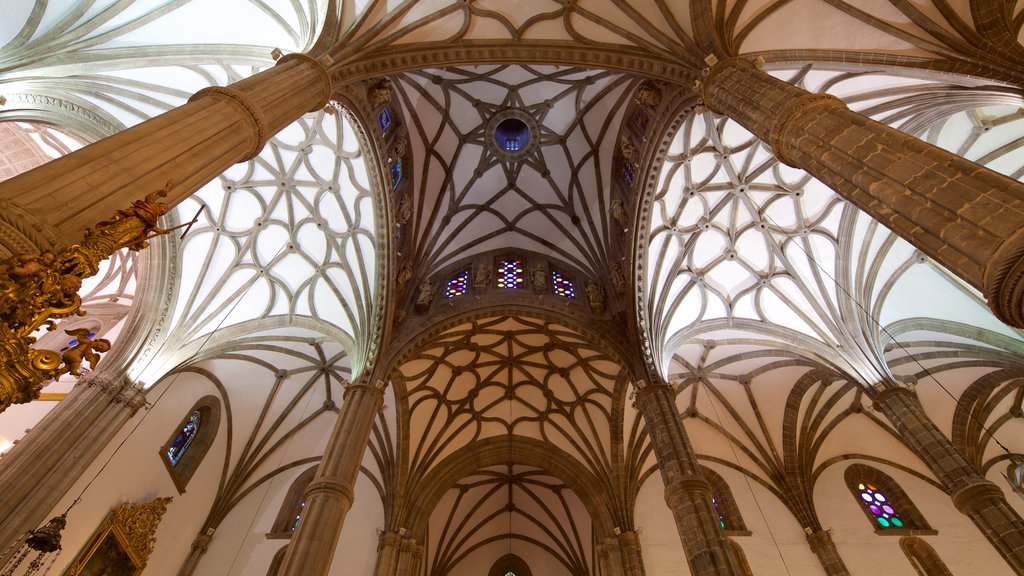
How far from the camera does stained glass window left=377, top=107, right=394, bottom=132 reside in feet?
46.1

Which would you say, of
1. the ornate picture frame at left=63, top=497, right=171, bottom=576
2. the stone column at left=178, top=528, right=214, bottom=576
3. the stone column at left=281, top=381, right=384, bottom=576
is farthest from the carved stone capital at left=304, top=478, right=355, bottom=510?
the stone column at left=178, top=528, right=214, bottom=576

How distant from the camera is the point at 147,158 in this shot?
4.65 metres

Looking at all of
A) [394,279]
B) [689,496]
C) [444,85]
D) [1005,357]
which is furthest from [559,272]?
[1005,357]

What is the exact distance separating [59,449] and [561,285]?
12.8m

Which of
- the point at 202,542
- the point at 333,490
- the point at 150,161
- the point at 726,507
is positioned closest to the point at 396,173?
the point at 333,490

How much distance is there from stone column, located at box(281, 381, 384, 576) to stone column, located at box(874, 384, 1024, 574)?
1087cm

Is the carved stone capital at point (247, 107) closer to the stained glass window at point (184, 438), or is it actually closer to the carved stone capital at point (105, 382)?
the carved stone capital at point (105, 382)

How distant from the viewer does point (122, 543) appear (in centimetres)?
1184

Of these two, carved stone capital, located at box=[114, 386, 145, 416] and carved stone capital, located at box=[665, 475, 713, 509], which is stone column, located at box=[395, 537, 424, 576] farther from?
carved stone capital, located at box=[665, 475, 713, 509]

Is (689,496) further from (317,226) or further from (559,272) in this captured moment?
(317,226)

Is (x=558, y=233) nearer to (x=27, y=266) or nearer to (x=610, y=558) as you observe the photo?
(x=610, y=558)

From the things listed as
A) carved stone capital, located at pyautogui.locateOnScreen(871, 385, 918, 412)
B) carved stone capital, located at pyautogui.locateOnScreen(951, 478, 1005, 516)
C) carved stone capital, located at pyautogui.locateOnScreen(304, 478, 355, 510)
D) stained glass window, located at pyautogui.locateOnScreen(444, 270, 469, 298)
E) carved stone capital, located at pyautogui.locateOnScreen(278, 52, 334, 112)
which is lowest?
carved stone capital, located at pyautogui.locateOnScreen(951, 478, 1005, 516)

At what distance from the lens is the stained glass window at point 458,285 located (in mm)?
16278

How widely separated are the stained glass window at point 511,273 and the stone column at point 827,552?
1152 cm
